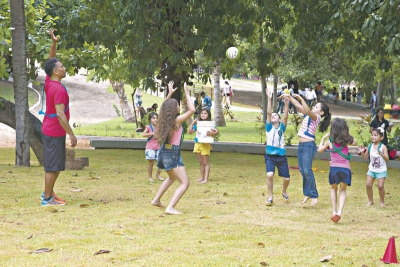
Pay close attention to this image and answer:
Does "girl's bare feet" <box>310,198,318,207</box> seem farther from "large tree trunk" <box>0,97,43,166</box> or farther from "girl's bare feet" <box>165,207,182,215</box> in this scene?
"large tree trunk" <box>0,97,43,166</box>

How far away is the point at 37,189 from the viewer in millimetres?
11914

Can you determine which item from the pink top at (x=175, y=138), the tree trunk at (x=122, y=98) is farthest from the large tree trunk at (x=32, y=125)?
the tree trunk at (x=122, y=98)

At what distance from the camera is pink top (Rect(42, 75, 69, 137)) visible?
32.8ft

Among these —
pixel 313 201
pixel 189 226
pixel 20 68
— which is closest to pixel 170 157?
pixel 189 226

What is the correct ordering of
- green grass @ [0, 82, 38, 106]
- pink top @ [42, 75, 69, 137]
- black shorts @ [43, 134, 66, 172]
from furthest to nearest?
green grass @ [0, 82, 38, 106] → black shorts @ [43, 134, 66, 172] → pink top @ [42, 75, 69, 137]

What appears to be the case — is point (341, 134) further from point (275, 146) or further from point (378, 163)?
point (378, 163)

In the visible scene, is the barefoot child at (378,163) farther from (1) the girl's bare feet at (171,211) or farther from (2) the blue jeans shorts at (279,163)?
(1) the girl's bare feet at (171,211)

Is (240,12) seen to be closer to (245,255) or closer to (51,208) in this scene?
(51,208)

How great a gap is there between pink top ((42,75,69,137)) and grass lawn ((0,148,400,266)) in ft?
3.45

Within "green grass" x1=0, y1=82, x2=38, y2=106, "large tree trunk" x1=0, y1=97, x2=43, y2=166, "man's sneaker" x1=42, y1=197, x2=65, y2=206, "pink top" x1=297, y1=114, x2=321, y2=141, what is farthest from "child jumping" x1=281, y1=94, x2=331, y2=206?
"green grass" x1=0, y1=82, x2=38, y2=106

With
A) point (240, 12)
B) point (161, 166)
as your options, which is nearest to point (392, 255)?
point (161, 166)

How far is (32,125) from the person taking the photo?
15.9 metres

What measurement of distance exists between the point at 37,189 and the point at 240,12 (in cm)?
747

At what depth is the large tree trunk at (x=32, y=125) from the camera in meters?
15.7
